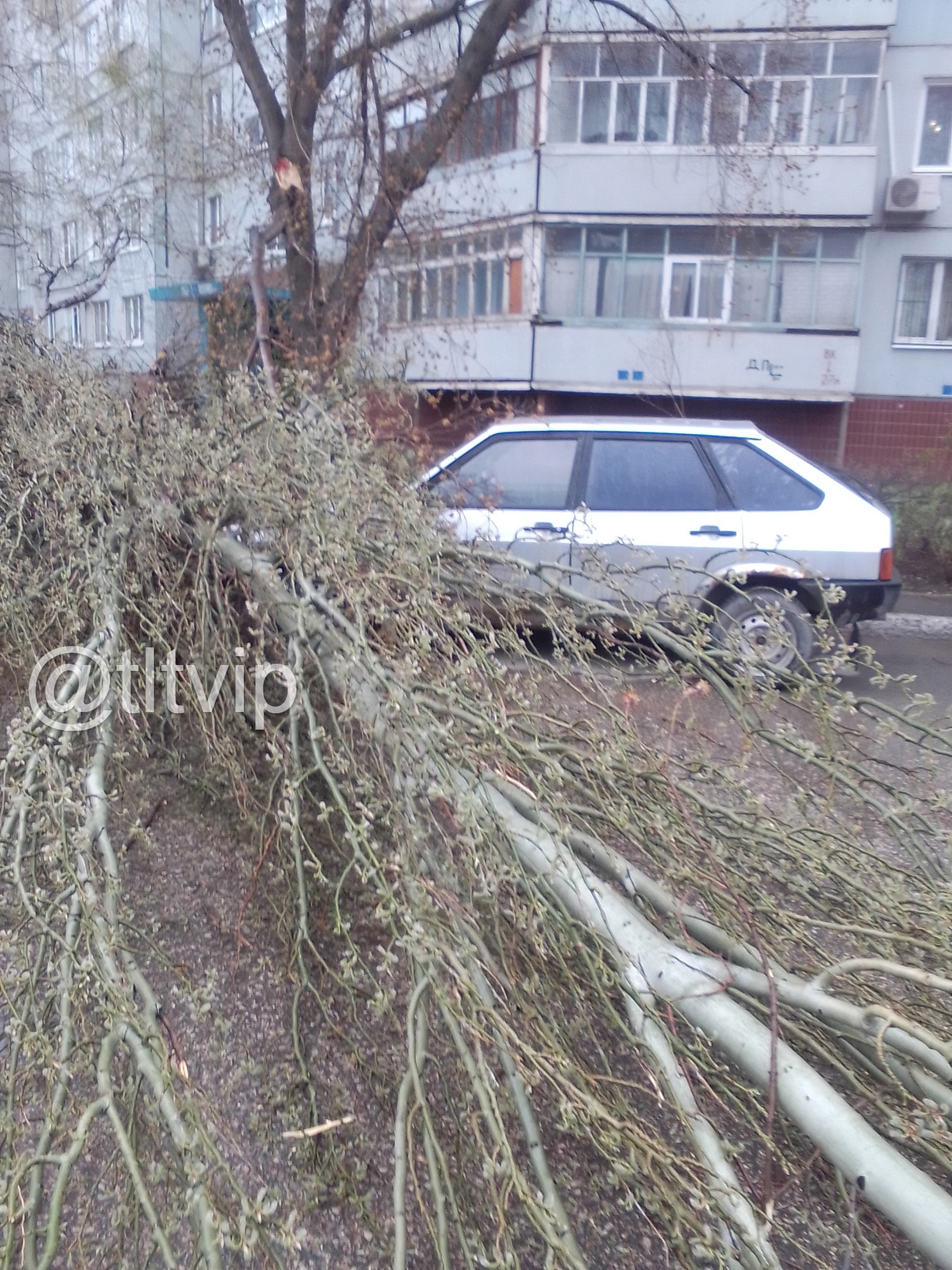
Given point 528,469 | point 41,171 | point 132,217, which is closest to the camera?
point 528,469

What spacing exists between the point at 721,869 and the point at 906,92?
16.6 meters

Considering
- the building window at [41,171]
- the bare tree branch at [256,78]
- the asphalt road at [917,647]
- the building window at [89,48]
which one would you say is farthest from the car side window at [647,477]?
the building window at [89,48]

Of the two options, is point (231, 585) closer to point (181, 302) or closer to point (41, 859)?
point (41, 859)

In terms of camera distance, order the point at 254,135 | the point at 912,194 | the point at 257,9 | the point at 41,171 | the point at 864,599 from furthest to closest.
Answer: the point at 912,194 < the point at 41,171 < the point at 257,9 < the point at 254,135 < the point at 864,599

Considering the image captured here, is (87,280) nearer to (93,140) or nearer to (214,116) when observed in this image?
(214,116)

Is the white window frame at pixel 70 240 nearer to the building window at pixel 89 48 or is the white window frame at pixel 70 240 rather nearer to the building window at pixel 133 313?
the building window at pixel 89 48

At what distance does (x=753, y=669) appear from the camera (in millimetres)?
3219

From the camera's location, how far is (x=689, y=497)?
6621 mm

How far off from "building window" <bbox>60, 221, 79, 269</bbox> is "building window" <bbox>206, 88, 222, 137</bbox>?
1783 millimetres

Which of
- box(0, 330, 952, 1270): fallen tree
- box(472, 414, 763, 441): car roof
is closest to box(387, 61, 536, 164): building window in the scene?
box(472, 414, 763, 441): car roof

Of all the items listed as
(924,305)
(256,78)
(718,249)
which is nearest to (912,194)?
(924,305)

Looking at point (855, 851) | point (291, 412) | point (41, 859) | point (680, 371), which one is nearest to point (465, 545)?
point (291, 412)

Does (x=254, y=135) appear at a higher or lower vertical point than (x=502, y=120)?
lower

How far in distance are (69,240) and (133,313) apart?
327 inches
